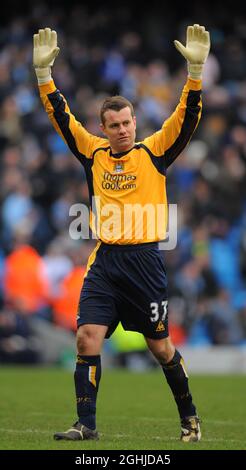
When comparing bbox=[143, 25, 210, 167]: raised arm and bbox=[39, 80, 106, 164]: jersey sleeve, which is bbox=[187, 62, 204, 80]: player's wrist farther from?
bbox=[39, 80, 106, 164]: jersey sleeve

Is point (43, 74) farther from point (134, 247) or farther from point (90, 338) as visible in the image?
point (90, 338)

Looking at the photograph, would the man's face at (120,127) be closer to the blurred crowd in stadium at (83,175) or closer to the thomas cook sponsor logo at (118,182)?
the thomas cook sponsor logo at (118,182)

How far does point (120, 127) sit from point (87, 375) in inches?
68.8

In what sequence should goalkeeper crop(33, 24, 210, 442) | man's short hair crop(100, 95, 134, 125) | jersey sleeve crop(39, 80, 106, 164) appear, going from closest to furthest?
goalkeeper crop(33, 24, 210, 442) → man's short hair crop(100, 95, 134, 125) → jersey sleeve crop(39, 80, 106, 164)

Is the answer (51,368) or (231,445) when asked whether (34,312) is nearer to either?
(51,368)

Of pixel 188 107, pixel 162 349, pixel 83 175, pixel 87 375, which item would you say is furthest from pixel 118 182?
pixel 83 175

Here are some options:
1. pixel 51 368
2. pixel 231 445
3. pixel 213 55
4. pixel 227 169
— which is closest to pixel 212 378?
pixel 51 368

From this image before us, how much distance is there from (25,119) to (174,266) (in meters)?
4.75

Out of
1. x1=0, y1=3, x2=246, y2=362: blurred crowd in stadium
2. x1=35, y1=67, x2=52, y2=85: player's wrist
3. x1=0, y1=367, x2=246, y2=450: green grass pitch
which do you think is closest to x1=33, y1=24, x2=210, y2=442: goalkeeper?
x1=0, y1=367, x2=246, y2=450: green grass pitch

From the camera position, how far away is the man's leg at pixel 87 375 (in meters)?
7.98

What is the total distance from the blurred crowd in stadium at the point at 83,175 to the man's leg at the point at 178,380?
872 cm

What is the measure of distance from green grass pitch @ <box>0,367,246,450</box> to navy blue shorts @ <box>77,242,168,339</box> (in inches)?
32.6

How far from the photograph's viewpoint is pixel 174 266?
18.6 meters

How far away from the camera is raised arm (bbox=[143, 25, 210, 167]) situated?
A: 8.14 meters
